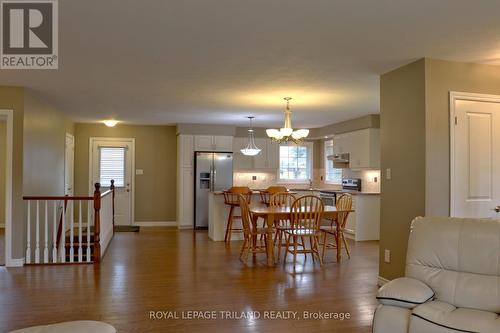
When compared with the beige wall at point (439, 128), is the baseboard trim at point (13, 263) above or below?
below

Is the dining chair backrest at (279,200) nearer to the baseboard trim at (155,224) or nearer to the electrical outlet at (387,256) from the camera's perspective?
the electrical outlet at (387,256)

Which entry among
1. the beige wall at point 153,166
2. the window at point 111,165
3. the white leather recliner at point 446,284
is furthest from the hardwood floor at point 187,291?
the window at point 111,165

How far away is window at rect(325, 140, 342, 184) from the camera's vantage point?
29.6 ft

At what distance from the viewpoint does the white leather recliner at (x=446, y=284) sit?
7.12ft

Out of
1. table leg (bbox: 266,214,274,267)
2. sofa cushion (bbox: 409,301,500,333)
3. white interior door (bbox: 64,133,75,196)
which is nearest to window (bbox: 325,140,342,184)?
table leg (bbox: 266,214,274,267)

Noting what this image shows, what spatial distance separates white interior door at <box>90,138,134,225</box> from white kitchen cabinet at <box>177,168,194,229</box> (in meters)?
1.30

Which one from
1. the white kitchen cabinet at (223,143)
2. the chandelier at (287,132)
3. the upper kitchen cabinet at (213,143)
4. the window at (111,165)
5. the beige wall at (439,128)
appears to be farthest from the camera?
the window at (111,165)

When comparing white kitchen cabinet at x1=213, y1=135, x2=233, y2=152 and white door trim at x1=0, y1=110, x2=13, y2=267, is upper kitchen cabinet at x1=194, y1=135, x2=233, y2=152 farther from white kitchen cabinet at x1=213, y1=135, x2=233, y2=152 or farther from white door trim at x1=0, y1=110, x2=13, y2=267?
white door trim at x1=0, y1=110, x2=13, y2=267

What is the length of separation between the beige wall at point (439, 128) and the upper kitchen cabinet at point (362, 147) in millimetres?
3484

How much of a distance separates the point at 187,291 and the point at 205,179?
4615 mm

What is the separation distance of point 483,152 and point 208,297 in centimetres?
320

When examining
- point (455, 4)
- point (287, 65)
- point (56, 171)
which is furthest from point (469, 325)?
point (56, 171)

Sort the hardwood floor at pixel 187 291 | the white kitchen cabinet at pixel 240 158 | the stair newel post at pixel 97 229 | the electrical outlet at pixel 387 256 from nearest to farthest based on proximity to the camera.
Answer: the hardwood floor at pixel 187 291 → the electrical outlet at pixel 387 256 → the stair newel post at pixel 97 229 → the white kitchen cabinet at pixel 240 158
